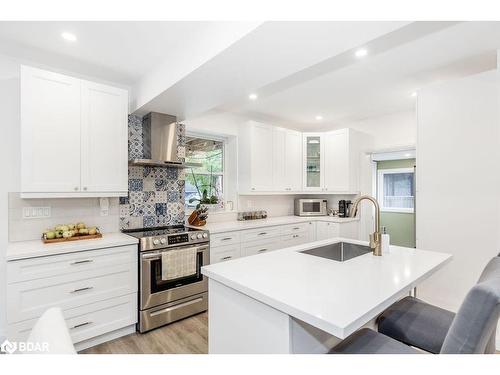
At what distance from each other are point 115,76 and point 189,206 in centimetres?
176

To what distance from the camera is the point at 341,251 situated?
2219 mm

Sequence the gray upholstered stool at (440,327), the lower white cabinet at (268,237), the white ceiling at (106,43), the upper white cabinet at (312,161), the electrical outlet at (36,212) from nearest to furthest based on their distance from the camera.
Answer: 1. the gray upholstered stool at (440,327)
2. the white ceiling at (106,43)
3. the electrical outlet at (36,212)
4. the lower white cabinet at (268,237)
5. the upper white cabinet at (312,161)

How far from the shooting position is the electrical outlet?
95.4 inches

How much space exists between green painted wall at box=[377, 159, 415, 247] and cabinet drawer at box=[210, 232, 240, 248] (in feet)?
12.6

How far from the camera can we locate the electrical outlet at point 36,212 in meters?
2.42

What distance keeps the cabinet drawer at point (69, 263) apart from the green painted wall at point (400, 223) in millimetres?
5117

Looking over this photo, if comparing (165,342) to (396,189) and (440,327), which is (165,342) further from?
(396,189)

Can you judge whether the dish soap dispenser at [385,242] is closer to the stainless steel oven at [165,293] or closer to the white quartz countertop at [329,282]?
the white quartz countertop at [329,282]

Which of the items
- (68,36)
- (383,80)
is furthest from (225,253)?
(383,80)

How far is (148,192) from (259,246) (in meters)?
1.54

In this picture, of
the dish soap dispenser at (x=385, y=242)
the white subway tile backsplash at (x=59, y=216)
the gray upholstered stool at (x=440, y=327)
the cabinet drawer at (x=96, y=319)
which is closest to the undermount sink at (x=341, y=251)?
the dish soap dispenser at (x=385, y=242)
